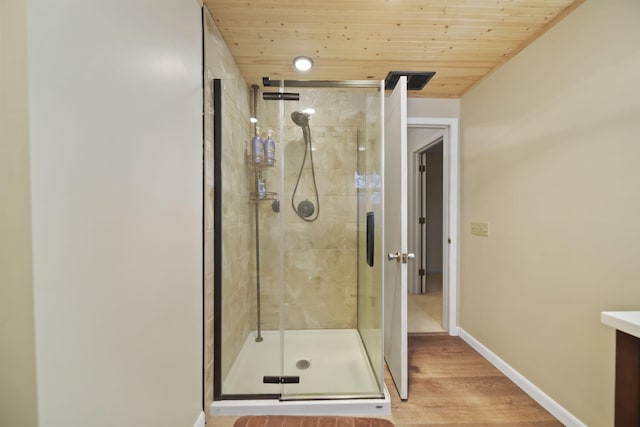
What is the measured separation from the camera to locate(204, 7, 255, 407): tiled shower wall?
1.51 m

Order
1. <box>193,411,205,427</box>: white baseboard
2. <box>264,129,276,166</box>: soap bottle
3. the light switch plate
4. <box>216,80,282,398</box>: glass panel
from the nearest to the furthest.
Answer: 1. <box>193,411,205,427</box>: white baseboard
2. <box>216,80,282,398</box>: glass panel
3. the light switch plate
4. <box>264,129,276,166</box>: soap bottle

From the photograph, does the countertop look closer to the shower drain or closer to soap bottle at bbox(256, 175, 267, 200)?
the shower drain

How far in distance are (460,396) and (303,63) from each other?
8.74 feet

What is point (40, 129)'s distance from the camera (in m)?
0.58

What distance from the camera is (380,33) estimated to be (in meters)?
1.68

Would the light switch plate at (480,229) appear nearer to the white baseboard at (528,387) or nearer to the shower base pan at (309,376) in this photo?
the white baseboard at (528,387)

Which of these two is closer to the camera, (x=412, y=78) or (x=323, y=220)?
(x=412, y=78)

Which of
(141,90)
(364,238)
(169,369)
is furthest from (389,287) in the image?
(141,90)

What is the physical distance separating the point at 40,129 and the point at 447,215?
2.76 meters

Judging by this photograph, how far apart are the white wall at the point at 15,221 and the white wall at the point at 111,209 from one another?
0.02 metres

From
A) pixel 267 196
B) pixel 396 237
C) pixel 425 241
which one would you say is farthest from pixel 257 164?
pixel 425 241

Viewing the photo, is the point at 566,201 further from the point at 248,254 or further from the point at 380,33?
the point at 248,254

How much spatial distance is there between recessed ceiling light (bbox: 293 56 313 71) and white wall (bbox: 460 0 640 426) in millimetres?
1526

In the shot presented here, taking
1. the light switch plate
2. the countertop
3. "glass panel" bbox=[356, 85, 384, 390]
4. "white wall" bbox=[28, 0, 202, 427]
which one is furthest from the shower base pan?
the light switch plate
